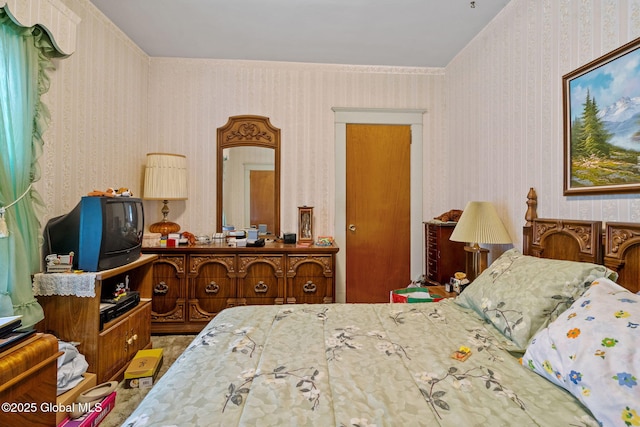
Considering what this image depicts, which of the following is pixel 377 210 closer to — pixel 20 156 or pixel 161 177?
pixel 161 177

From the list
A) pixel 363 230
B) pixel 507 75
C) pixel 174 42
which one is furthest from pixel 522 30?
pixel 174 42

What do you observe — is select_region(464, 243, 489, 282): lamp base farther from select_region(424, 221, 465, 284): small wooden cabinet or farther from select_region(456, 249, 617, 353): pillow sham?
select_region(456, 249, 617, 353): pillow sham

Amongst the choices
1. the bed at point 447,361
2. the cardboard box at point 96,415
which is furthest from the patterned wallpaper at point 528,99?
the cardboard box at point 96,415

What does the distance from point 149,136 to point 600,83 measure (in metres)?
3.65

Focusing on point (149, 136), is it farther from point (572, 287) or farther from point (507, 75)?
point (572, 287)

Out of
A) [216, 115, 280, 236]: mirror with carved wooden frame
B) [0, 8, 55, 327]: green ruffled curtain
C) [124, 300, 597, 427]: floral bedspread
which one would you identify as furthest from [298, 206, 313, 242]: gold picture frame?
[0, 8, 55, 327]: green ruffled curtain

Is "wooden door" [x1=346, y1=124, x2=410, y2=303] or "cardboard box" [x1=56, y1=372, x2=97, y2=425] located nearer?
"cardboard box" [x1=56, y1=372, x2=97, y2=425]

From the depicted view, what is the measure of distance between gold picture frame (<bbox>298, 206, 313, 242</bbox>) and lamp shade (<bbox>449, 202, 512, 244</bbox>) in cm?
146

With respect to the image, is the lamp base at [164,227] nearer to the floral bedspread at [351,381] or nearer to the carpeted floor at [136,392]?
the carpeted floor at [136,392]

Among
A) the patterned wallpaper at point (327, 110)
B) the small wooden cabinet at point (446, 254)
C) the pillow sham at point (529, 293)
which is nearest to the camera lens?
the pillow sham at point (529, 293)

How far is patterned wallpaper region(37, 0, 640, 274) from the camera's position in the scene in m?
1.79

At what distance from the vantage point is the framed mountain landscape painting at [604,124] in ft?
4.33

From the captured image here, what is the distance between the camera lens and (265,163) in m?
3.25

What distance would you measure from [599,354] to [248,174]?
9.87 ft
